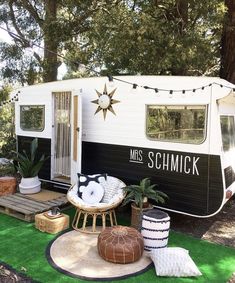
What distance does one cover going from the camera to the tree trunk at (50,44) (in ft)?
30.5

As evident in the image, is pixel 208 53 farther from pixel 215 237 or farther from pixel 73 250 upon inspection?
pixel 73 250

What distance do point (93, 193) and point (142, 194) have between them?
84cm

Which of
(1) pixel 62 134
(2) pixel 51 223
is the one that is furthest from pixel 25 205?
(1) pixel 62 134

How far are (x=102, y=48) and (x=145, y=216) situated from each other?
5.33 metres

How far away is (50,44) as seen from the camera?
32.1 feet

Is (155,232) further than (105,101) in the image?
No

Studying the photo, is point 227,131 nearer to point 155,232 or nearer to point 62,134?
point 155,232

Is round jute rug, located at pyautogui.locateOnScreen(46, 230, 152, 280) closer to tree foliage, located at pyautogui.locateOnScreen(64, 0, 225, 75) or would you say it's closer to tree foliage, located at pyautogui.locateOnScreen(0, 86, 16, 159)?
tree foliage, located at pyautogui.locateOnScreen(64, 0, 225, 75)

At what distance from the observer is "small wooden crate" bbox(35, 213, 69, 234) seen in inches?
200

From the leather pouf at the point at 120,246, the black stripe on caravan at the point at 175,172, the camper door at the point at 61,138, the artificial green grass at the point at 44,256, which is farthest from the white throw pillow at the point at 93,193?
the camper door at the point at 61,138

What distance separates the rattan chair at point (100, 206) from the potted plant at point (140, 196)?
0.60 ft

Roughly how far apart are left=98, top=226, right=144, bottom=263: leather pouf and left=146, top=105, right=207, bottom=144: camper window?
1736 millimetres

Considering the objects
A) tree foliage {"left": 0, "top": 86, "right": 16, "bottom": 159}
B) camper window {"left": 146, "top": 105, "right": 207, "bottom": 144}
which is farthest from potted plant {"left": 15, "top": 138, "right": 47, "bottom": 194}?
tree foliage {"left": 0, "top": 86, "right": 16, "bottom": 159}

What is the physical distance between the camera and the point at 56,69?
11781 millimetres
